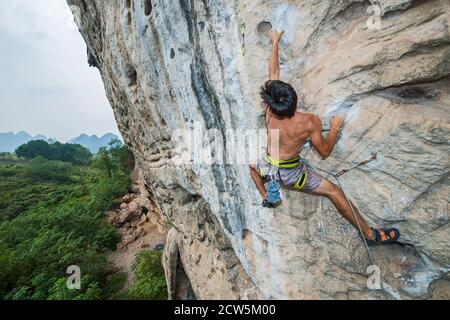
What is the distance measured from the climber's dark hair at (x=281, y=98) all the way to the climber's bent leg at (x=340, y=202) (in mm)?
1140

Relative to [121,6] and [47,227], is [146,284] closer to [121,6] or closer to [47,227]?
[47,227]

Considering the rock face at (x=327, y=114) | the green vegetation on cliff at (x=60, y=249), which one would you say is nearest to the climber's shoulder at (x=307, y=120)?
the rock face at (x=327, y=114)

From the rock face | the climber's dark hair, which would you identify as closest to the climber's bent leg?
the rock face

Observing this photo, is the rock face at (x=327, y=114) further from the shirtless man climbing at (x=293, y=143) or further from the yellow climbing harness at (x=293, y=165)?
the yellow climbing harness at (x=293, y=165)

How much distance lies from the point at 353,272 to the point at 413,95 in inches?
99.6

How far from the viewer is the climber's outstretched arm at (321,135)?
111 inches

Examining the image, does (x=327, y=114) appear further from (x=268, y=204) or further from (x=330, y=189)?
(x=268, y=204)

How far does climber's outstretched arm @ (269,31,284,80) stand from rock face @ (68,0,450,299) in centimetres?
13

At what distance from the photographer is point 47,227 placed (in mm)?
13391

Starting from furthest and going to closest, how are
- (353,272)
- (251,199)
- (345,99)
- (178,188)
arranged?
(178,188), (251,199), (353,272), (345,99)

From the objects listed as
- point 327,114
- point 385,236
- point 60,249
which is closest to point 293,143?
point 327,114

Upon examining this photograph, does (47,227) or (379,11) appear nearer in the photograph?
(379,11)

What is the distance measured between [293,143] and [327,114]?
1.88ft

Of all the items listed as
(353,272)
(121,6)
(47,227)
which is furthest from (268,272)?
(47,227)
